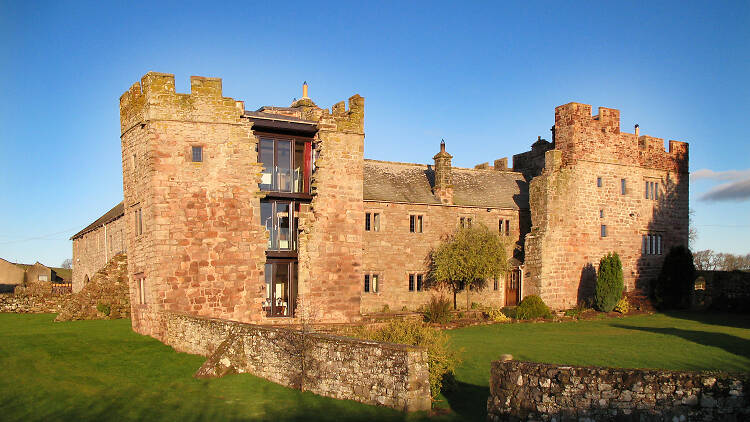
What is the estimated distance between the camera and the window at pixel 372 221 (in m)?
35.7

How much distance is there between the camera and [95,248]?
44.4 m

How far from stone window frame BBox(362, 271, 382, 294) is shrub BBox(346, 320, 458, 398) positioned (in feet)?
59.3

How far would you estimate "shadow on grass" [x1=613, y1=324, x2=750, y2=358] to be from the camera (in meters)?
22.4

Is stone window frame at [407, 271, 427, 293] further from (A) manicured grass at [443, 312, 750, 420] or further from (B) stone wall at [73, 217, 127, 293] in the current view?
(B) stone wall at [73, 217, 127, 293]

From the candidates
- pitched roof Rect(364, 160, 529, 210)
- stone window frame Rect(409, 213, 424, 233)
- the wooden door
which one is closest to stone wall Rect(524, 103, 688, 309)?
the wooden door

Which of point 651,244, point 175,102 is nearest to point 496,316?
point 651,244

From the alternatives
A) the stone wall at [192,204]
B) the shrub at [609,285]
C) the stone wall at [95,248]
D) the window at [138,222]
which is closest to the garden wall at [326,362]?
the stone wall at [192,204]

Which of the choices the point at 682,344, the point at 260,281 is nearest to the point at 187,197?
the point at 260,281

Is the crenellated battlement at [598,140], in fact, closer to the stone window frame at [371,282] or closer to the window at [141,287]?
the stone window frame at [371,282]

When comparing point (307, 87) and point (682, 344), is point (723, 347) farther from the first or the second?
point (307, 87)

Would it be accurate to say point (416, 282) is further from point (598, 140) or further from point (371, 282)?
point (598, 140)

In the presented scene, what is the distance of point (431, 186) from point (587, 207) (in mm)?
9394

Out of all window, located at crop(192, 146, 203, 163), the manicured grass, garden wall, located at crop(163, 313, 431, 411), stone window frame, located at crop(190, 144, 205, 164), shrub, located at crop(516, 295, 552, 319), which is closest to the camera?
garden wall, located at crop(163, 313, 431, 411)

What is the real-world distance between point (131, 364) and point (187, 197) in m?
7.64
